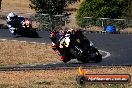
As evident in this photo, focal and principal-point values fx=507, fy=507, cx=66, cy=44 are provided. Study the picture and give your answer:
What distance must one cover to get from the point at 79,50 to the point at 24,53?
527 centimetres

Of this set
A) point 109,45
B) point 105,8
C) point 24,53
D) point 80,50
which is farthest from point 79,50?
point 105,8

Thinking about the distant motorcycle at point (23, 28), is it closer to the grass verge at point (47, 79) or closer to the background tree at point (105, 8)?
the background tree at point (105, 8)

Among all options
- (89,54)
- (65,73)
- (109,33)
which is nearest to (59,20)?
(109,33)

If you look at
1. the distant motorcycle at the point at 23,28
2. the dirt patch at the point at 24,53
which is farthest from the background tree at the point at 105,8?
the dirt patch at the point at 24,53

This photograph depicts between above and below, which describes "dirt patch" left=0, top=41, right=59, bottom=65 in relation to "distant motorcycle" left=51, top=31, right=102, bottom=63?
below

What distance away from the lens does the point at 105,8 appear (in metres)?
47.1

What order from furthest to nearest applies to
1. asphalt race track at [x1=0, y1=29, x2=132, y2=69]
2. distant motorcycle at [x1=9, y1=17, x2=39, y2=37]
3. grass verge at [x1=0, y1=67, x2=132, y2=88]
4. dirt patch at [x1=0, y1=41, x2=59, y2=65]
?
1. distant motorcycle at [x1=9, y1=17, x2=39, y2=37]
2. dirt patch at [x1=0, y1=41, x2=59, y2=65]
3. asphalt race track at [x1=0, y1=29, x2=132, y2=69]
4. grass verge at [x1=0, y1=67, x2=132, y2=88]

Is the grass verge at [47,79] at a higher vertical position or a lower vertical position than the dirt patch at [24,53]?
higher

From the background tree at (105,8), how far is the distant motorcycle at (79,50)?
22.0 m

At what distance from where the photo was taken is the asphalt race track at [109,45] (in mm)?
24297

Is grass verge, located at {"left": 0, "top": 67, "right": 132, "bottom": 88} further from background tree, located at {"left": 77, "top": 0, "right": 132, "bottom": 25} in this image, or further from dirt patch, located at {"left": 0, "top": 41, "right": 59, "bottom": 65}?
background tree, located at {"left": 77, "top": 0, "right": 132, "bottom": 25}

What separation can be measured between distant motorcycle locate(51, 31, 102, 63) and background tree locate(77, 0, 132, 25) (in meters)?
22.0

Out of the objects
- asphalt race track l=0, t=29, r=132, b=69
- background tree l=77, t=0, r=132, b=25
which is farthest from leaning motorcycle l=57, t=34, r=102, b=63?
background tree l=77, t=0, r=132, b=25

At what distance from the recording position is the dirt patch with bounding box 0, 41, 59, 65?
2605 cm
